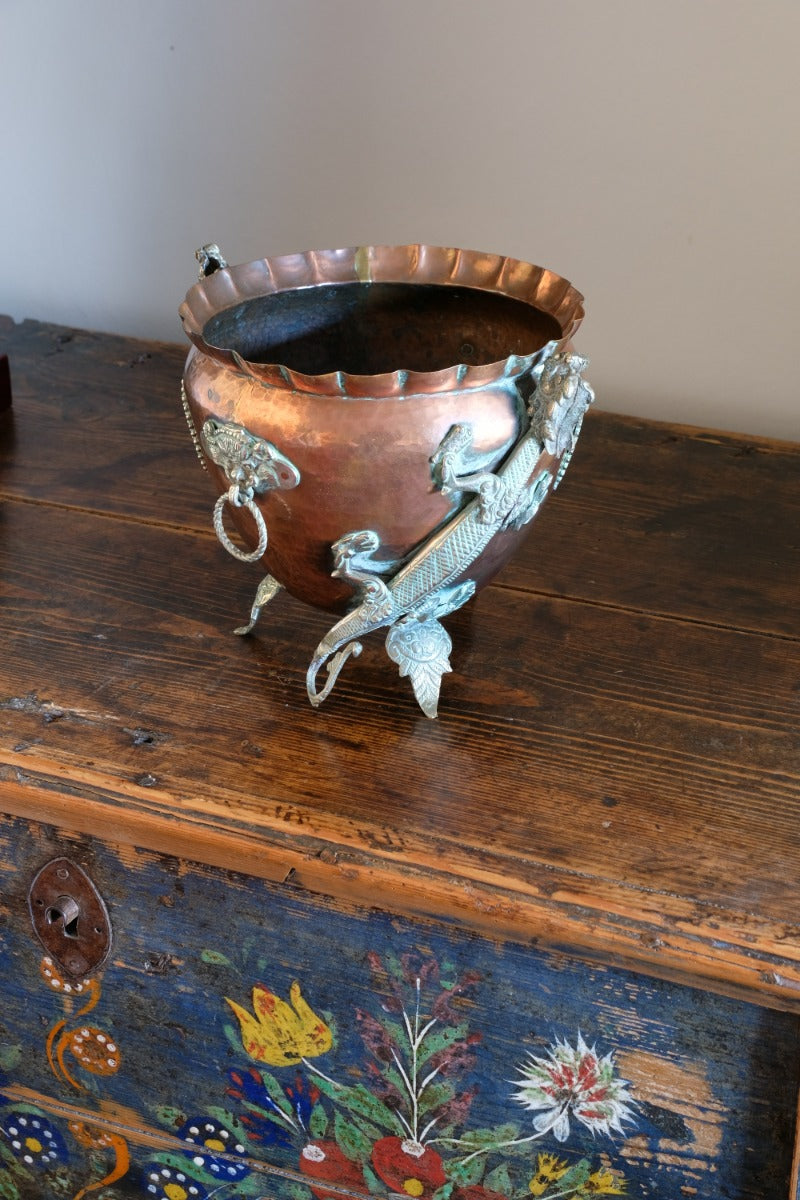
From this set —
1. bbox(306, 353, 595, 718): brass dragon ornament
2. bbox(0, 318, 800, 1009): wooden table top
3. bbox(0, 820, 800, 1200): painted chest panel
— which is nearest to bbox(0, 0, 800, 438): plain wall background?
bbox(0, 318, 800, 1009): wooden table top

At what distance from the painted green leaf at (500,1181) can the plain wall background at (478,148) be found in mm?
806

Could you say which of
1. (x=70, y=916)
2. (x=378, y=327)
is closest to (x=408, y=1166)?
(x=70, y=916)

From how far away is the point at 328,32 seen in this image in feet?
3.81

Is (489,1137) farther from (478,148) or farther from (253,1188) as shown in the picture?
(478,148)

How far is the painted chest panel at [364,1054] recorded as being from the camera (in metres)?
0.65

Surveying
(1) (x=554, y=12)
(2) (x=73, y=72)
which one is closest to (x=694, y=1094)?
(1) (x=554, y=12)

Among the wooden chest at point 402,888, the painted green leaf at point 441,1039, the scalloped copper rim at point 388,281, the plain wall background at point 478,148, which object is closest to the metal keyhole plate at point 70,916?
the wooden chest at point 402,888

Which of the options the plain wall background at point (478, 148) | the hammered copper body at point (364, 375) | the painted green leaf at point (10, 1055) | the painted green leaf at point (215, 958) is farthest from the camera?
the plain wall background at point (478, 148)

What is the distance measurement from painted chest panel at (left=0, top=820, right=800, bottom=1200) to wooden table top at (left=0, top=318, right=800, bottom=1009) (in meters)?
0.04

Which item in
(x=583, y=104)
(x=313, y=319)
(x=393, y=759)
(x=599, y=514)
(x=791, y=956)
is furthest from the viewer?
(x=583, y=104)

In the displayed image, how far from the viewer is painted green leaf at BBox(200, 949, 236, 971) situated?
2.39ft

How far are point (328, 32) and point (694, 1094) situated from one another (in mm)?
1024

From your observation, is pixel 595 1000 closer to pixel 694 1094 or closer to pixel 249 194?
pixel 694 1094

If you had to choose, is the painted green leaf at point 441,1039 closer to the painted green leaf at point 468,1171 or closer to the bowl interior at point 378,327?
the painted green leaf at point 468,1171
